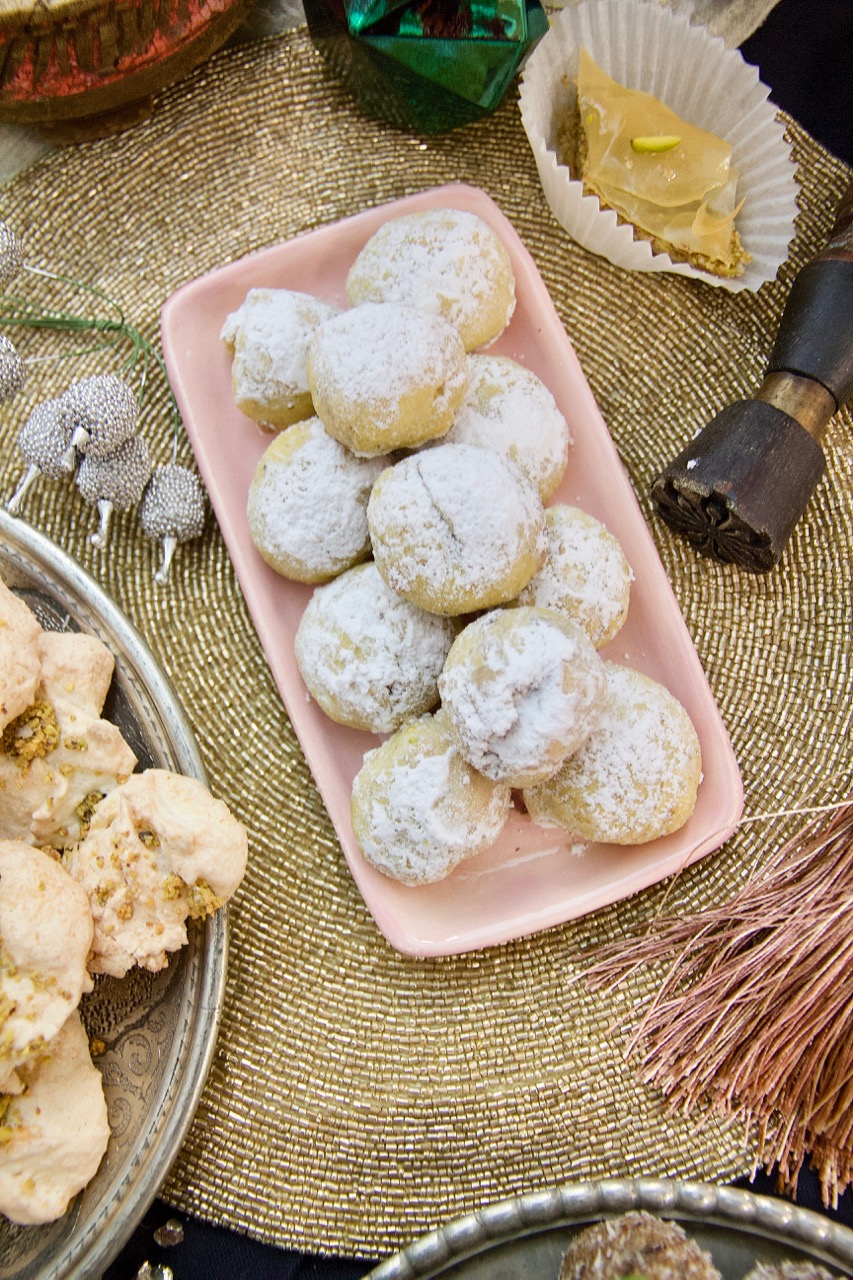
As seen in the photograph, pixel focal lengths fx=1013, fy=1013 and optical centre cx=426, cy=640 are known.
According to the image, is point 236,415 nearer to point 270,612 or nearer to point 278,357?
point 278,357

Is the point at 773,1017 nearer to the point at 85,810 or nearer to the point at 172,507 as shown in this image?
the point at 85,810

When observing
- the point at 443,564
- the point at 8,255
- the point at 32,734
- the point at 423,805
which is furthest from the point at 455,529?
the point at 8,255

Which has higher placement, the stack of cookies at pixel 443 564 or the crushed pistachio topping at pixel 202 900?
the stack of cookies at pixel 443 564

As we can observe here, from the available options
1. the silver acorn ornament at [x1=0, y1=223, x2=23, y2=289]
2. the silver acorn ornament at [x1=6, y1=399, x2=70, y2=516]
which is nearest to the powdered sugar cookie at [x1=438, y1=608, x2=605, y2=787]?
the silver acorn ornament at [x1=6, y1=399, x2=70, y2=516]

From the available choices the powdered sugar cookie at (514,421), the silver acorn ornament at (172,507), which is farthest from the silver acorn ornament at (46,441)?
the powdered sugar cookie at (514,421)

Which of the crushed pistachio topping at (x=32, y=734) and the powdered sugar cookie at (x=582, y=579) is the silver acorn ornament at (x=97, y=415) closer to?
the crushed pistachio topping at (x=32, y=734)

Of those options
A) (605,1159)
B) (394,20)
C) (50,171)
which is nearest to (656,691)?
(605,1159)
